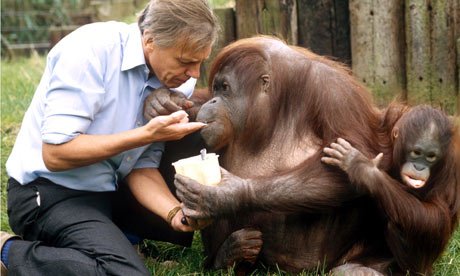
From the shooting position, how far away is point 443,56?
526cm

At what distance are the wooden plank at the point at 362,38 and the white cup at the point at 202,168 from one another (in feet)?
6.00

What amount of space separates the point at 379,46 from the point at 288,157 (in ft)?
5.03

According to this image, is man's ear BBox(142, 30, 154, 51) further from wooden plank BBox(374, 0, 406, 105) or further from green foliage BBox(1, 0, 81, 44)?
green foliage BBox(1, 0, 81, 44)

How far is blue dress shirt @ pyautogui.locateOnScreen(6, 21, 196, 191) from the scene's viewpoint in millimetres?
3822

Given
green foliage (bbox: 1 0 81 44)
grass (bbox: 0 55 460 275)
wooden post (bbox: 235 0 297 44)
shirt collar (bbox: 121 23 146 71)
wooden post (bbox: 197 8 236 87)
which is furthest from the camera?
green foliage (bbox: 1 0 81 44)

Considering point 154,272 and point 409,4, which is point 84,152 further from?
point 409,4

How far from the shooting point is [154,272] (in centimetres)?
424

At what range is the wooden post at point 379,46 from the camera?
5.34 metres

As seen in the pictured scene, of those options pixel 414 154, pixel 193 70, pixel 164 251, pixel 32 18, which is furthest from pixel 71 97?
pixel 32 18

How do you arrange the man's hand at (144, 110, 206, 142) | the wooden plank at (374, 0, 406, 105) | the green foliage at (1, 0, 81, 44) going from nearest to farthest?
the man's hand at (144, 110, 206, 142) → the wooden plank at (374, 0, 406, 105) → the green foliage at (1, 0, 81, 44)

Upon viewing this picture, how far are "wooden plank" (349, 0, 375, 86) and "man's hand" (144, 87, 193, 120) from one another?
1609 millimetres

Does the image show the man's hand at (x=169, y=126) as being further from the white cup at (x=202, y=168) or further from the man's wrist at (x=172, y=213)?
the man's wrist at (x=172, y=213)

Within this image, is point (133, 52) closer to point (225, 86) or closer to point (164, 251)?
point (225, 86)

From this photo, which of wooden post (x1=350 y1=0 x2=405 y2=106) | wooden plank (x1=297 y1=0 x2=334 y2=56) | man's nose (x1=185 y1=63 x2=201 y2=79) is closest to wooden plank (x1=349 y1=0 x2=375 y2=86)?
wooden post (x1=350 y1=0 x2=405 y2=106)
